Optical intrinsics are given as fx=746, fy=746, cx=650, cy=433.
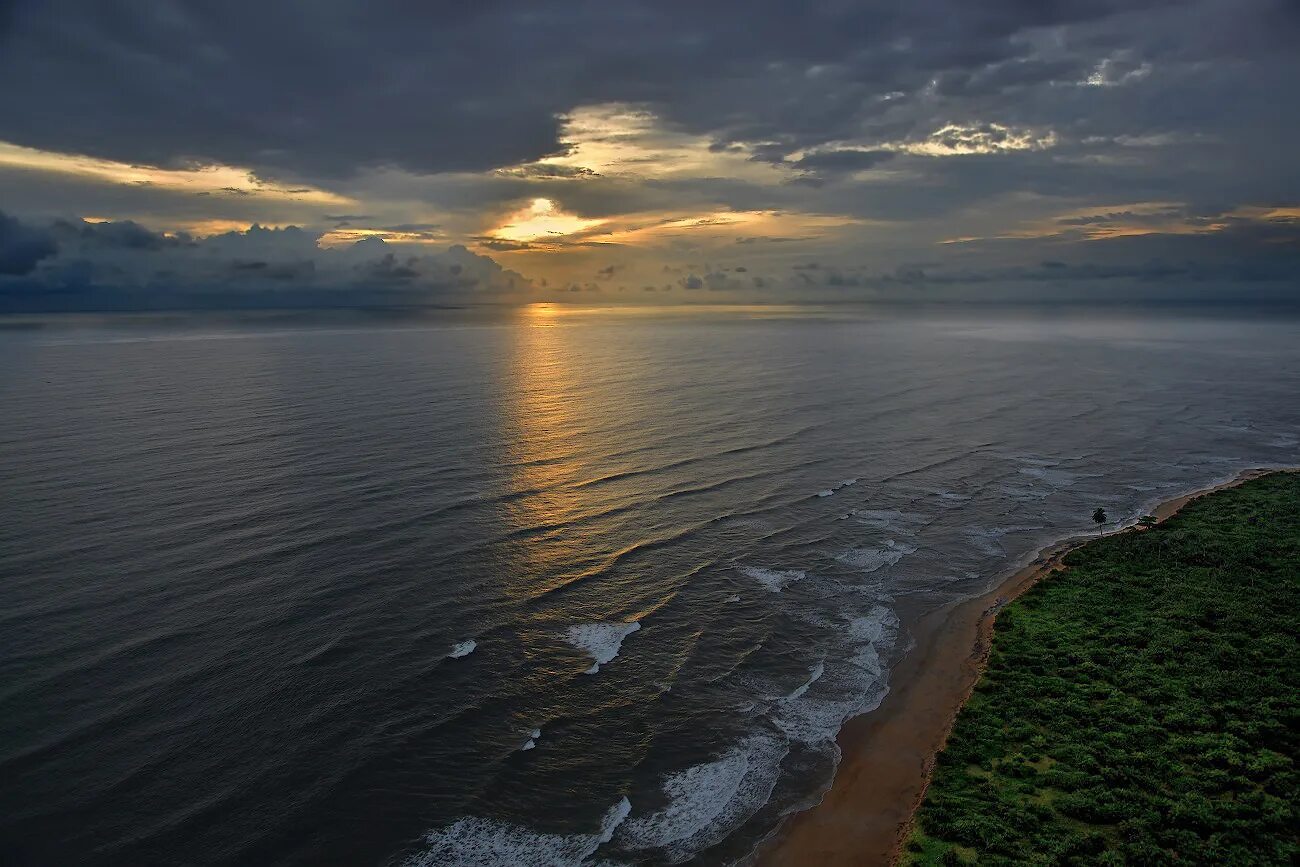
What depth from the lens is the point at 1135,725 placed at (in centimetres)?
2773

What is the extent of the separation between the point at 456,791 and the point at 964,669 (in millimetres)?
22482

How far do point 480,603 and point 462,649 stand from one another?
15.7 ft

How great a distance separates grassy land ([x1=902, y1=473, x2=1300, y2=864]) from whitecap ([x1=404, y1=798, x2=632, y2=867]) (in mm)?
10194

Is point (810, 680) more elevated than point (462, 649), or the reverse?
point (462, 649)

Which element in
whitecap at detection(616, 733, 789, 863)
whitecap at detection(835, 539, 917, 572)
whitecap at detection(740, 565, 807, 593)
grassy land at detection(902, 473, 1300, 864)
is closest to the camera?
grassy land at detection(902, 473, 1300, 864)

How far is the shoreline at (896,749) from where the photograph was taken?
23766mm

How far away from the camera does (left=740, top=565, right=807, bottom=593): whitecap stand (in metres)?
42.9

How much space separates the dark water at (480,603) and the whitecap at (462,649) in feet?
Result: 0.54

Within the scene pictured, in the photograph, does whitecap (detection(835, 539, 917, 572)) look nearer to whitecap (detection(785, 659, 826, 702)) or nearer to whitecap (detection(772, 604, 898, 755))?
whitecap (detection(772, 604, 898, 755))

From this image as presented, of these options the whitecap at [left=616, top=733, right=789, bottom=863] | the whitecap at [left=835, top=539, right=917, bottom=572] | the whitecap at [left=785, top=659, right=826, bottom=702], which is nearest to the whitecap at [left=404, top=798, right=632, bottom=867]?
the whitecap at [left=616, top=733, right=789, bottom=863]

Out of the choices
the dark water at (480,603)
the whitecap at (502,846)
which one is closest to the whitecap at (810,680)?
the dark water at (480,603)

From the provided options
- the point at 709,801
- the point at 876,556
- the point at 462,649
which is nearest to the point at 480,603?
the point at 462,649

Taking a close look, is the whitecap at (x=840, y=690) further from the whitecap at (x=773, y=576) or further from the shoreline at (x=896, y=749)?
the whitecap at (x=773, y=576)

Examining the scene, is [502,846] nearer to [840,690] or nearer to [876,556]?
[840,690]
